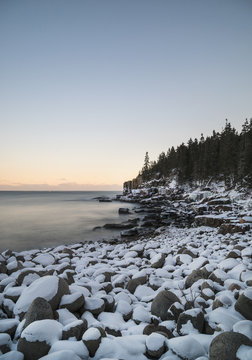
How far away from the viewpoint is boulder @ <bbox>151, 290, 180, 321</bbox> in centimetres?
348

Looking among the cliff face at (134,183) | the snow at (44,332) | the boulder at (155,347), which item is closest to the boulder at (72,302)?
the snow at (44,332)

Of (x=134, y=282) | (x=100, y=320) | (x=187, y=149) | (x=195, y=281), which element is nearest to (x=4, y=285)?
(x=100, y=320)

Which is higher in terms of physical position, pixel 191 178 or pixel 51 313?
pixel 191 178

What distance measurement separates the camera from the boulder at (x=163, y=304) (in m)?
3.48

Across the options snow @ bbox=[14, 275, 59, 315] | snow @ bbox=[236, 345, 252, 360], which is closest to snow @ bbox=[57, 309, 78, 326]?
snow @ bbox=[14, 275, 59, 315]

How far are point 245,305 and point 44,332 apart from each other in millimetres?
3344

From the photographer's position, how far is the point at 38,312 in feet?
9.68

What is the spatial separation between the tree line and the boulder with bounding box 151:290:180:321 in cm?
3663

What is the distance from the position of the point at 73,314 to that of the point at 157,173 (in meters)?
71.6

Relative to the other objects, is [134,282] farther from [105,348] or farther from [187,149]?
[187,149]

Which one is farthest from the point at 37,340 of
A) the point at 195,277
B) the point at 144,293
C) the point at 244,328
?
the point at 195,277

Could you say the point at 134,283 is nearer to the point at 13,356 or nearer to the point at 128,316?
the point at 128,316

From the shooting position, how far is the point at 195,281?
4680 mm

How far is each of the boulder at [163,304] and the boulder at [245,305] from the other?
3.98 ft
